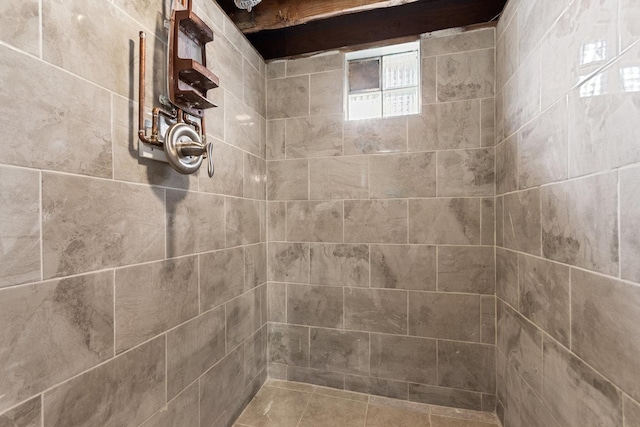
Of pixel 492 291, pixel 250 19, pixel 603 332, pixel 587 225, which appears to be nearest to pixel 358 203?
pixel 492 291

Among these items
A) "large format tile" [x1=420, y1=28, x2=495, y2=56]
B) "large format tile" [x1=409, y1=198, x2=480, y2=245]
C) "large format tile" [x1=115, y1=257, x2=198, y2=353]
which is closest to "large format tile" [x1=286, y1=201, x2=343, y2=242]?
"large format tile" [x1=409, y1=198, x2=480, y2=245]

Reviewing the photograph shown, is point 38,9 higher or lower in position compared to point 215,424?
higher

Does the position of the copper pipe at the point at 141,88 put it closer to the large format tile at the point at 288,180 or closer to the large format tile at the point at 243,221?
the large format tile at the point at 243,221

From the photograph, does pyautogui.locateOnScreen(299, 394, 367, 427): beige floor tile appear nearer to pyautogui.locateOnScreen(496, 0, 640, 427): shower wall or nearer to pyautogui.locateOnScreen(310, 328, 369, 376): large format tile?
pyautogui.locateOnScreen(310, 328, 369, 376): large format tile

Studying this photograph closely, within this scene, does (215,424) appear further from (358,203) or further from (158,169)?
(358,203)

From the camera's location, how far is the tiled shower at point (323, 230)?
2.36ft

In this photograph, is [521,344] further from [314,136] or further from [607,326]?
[314,136]

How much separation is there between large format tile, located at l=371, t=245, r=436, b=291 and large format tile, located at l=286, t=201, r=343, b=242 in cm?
29

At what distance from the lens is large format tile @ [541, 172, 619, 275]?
0.76 meters

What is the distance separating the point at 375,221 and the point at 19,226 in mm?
1574

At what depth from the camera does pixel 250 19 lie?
177cm

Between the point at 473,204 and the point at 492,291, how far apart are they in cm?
53

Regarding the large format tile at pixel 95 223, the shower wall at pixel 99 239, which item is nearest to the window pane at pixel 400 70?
the shower wall at pixel 99 239

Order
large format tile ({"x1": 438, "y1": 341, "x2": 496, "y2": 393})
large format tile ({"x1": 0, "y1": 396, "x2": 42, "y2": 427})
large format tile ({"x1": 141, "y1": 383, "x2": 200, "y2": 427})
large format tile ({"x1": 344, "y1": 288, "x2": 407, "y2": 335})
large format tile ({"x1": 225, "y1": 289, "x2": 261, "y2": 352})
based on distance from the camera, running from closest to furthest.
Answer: large format tile ({"x1": 0, "y1": 396, "x2": 42, "y2": 427}), large format tile ({"x1": 141, "y1": 383, "x2": 200, "y2": 427}), large format tile ({"x1": 225, "y1": 289, "x2": 261, "y2": 352}), large format tile ({"x1": 438, "y1": 341, "x2": 496, "y2": 393}), large format tile ({"x1": 344, "y1": 288, "x2": 407, "y2": 335})
